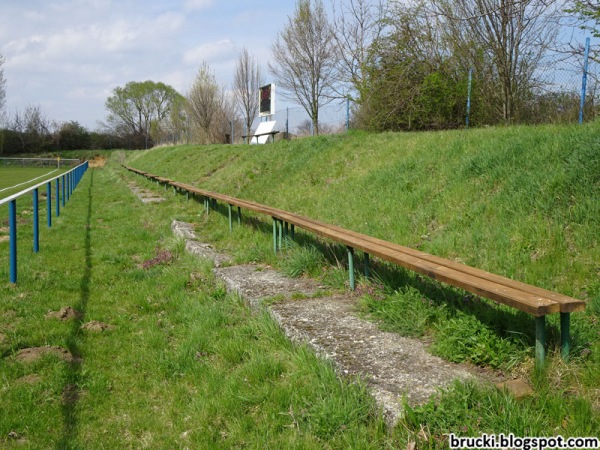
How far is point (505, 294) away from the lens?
2.65 metres

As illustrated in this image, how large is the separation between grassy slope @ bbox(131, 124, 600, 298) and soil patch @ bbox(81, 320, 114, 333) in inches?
117

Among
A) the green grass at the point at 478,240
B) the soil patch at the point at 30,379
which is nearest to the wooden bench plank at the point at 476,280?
the green grass at the point at 478,240

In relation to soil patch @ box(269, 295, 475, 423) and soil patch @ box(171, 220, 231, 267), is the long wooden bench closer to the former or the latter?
soil patch @ box(269, 295, 475, 423)

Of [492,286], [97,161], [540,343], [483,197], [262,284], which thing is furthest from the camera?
[97,161]

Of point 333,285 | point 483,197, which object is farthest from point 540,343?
point 483,197

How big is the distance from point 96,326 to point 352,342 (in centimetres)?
243

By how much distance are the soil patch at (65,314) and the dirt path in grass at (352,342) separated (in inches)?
58.0

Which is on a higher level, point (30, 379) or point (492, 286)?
point (492, 286)

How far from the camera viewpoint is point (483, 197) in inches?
202

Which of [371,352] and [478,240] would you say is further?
[478,240]

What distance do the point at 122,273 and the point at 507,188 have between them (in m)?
4.66

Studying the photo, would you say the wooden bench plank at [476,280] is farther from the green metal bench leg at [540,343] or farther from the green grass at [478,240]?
the green grass at [478,240]

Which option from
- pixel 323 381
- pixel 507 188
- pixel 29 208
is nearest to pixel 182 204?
pixel 29 208

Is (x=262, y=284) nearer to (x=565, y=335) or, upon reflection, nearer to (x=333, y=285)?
(x=333, y=285)
